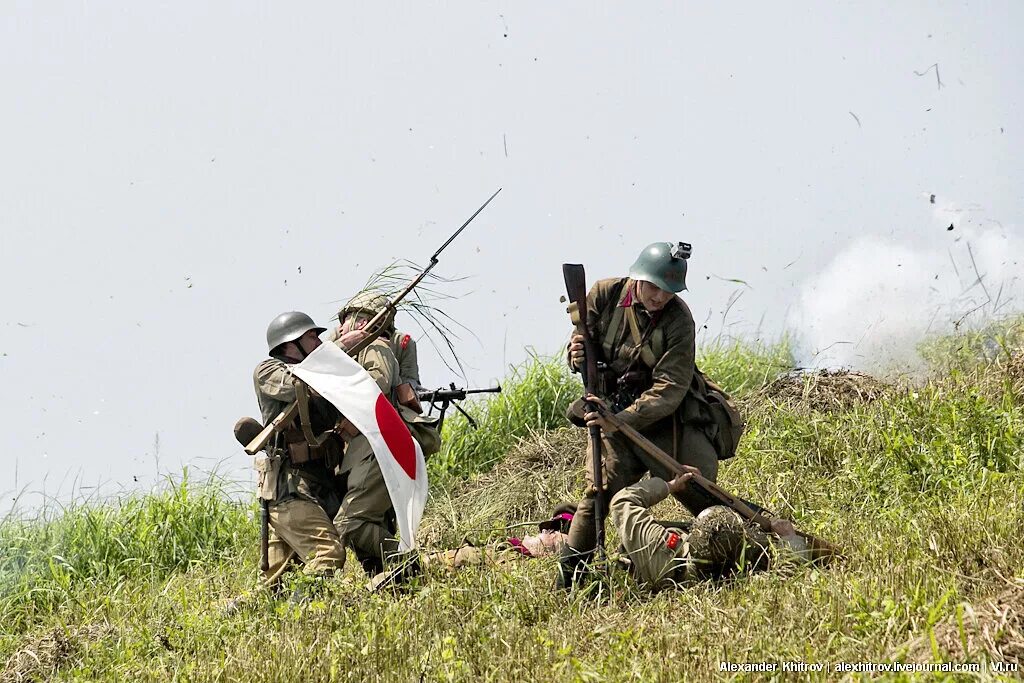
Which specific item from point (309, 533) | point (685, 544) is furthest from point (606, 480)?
point (309, 533)

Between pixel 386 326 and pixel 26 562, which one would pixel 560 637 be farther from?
pixel 26 562

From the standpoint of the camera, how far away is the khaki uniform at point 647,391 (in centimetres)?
678

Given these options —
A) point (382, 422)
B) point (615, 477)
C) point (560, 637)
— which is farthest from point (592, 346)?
point (560, 637)

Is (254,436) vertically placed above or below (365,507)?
above

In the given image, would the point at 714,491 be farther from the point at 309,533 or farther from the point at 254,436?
the point at 254,436

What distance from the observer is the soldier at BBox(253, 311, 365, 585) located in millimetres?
7246

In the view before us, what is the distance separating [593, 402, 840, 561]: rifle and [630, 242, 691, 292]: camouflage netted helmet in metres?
0.74

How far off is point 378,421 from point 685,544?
6.95 ft

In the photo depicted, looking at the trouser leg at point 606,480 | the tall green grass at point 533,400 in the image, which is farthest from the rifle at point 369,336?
the tall green grass at point 533,400

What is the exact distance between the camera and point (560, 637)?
569 centimetres

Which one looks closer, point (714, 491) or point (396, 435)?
point (714, 491)

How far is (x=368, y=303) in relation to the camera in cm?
801

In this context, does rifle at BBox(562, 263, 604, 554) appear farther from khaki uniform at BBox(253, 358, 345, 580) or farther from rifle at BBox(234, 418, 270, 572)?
rifle at BBox(234, 418, 270, 572)

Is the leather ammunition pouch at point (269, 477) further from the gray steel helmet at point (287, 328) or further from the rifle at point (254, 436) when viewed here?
the gray steel helmet at point (287, 328)
